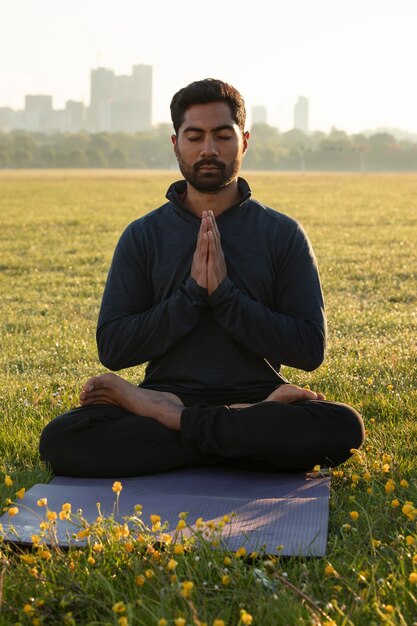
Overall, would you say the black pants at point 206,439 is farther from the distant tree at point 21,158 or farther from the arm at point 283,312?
the distant tree at point 21,158

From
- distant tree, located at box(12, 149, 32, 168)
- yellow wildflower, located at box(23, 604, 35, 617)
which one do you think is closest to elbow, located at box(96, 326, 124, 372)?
yellow wildflower, located at box(23, 604, 35, 617)

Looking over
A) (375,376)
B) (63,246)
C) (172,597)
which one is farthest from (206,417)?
(63,246)

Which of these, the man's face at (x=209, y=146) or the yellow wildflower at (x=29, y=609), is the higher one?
the man's face at (x=209, y=146)

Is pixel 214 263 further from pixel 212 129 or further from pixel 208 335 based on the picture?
pixel 212 129

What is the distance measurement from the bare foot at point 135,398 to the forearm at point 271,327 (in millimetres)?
520

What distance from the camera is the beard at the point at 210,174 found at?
5.71 metres

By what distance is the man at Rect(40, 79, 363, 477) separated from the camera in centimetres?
547

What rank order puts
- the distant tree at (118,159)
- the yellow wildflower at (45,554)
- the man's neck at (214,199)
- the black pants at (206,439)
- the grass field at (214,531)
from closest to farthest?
the grass field at (214,531) → the yellow wildflower at (45,554) → the black pants at (206,439) → the man's neck at (214,199) → the distant tree at (118,159)

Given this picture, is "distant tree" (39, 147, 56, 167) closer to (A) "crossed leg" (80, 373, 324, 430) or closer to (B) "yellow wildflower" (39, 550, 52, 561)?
(A) "crossed leg" (80, 373, 324, 430)

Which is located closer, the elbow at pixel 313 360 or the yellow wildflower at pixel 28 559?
the yellow wildflower at pixel 28 559

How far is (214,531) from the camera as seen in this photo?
4367mm

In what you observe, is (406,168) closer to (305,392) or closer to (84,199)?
(84,199)

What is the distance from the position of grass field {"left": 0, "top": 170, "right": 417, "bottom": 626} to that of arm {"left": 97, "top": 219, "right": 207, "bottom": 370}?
2.72ft

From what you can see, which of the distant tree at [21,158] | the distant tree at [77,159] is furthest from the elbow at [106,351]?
the distant tree at [21,158]
